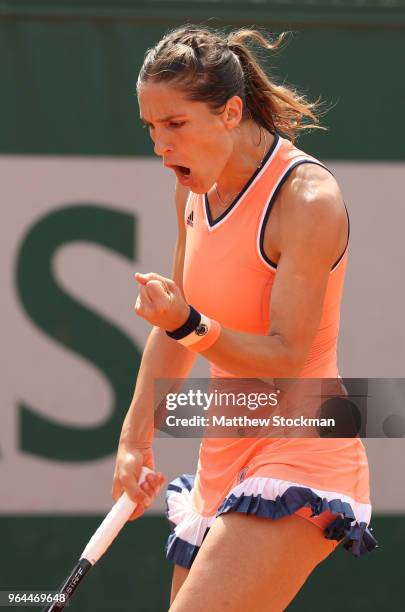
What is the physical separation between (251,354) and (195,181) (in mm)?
415

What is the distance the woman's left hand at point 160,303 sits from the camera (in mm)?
2088

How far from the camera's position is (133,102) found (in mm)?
3852

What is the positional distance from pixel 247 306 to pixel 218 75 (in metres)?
0.48

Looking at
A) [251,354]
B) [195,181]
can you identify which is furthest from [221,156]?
[251,354]

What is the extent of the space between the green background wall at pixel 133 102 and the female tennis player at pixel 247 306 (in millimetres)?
1295

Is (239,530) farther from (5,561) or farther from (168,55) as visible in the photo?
(5,561)

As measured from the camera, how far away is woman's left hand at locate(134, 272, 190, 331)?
6.85 ft

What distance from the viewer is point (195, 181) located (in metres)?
2.36

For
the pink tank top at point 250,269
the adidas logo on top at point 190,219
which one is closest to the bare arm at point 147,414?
the adidas logo on top at point 190,219

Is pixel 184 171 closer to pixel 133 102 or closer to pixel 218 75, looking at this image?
pixel 218 75

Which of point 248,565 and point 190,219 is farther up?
point 190,219

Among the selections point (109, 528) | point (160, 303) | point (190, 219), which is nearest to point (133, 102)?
point (190, 219)

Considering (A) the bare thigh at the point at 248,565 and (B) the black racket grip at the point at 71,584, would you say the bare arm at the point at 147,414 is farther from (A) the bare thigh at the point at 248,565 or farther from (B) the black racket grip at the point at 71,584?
(A) the bare thigh at the point at 248,565

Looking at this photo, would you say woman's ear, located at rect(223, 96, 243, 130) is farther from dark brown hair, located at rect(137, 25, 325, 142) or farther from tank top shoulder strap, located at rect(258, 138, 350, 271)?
tank top shoulder strap, located at rect(258, 138, 350, 271)
